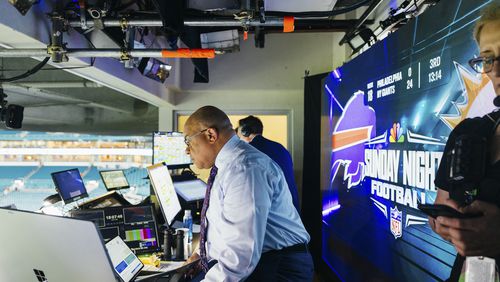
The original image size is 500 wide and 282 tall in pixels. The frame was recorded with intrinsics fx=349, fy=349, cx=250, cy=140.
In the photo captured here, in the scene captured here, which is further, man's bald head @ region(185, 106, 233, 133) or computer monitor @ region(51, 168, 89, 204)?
computer monitor @ region(51, 168, 89, 204)

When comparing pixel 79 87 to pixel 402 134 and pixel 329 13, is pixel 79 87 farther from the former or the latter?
pixel 402 134

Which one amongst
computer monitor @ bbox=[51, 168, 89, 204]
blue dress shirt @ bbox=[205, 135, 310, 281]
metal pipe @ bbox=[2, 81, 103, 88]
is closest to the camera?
blue dress shirt @ bbox=[205, 135, 310, 281]

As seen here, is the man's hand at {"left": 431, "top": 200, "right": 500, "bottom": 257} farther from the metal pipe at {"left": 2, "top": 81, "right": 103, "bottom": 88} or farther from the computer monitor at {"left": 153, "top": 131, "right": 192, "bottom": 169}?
the metal pipe at {"left": 2, "top": 81, "right": 103, "bottom": 88}

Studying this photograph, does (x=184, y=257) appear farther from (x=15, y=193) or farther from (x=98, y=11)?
(x=15, y=193)

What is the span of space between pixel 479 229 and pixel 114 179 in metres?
3.14

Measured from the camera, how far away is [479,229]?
1.00m

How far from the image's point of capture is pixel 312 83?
15.6ft

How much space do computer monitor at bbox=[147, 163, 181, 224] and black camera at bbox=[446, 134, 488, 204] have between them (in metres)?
1.66

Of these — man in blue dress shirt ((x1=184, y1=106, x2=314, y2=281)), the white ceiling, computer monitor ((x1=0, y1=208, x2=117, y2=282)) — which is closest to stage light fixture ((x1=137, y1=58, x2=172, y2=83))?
the white ceiling

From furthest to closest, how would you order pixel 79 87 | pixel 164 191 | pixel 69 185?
pixel 79 87
pixel 69 185
pixel 164 191

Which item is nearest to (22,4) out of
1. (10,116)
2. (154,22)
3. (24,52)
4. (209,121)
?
(24,52)

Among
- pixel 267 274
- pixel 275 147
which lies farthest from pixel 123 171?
pixel 267 274

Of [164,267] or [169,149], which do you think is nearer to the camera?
[164,267]

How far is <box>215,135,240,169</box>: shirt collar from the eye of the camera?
152 centimetres
